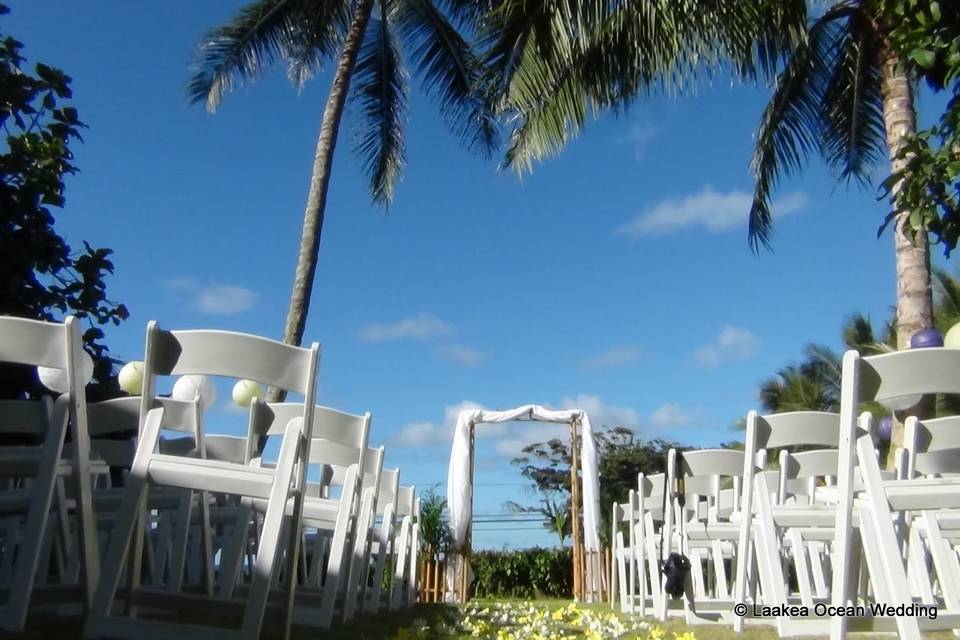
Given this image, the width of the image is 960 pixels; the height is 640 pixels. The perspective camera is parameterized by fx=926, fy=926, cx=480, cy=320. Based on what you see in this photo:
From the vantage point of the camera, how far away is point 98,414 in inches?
139

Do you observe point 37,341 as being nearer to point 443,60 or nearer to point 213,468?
point 213,468

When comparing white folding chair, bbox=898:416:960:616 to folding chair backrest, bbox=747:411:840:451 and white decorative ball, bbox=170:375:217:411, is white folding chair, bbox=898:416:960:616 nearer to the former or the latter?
folding chair backrest, bbox=747:411:840:451

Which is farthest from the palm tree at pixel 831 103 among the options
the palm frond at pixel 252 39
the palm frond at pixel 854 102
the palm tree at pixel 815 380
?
the palm tree at pixel 815 380

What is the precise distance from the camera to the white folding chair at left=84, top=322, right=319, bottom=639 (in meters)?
2.54

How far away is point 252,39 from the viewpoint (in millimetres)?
12695

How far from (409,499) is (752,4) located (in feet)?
22.1

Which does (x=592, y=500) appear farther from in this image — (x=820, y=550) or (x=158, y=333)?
(x=158, y=333)

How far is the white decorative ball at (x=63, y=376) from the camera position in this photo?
2658mm

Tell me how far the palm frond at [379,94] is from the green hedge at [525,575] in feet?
25.6

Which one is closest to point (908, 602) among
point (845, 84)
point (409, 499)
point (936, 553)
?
point (936, 553)

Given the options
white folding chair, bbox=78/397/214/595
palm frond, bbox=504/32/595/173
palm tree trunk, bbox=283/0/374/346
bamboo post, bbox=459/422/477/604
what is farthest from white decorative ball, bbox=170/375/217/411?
bamboo post, bbox=459/422/477/604

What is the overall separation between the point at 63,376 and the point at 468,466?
34.8ft

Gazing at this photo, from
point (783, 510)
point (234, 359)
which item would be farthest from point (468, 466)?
point (234, 359)

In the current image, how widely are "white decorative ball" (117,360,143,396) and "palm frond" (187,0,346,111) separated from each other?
6.13m
